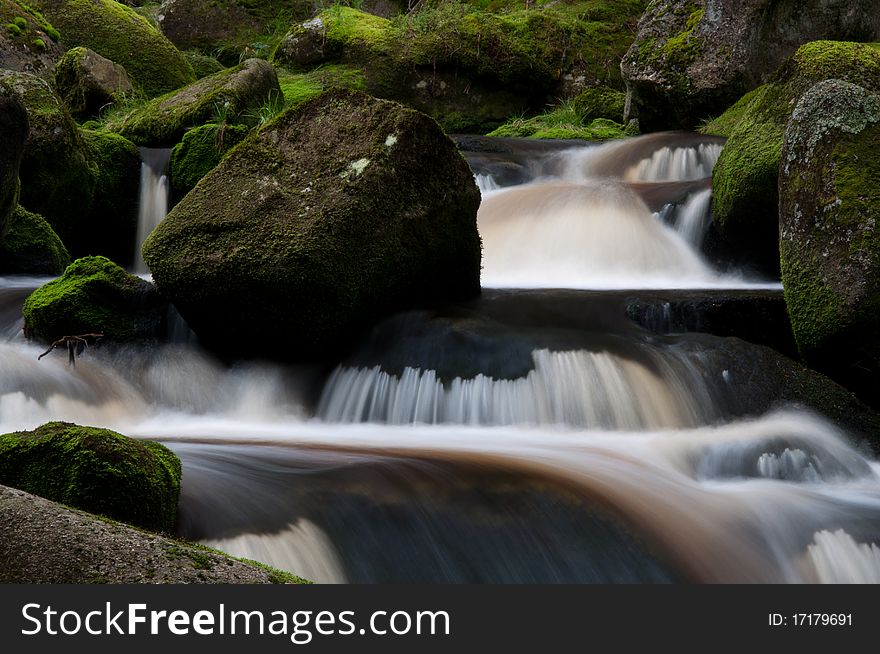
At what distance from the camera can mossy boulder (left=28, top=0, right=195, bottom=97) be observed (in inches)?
550

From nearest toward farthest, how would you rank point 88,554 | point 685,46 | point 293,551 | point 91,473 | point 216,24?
point 88,554 < point 91,473 < point 293,551 < point 685,46 < point 216,24

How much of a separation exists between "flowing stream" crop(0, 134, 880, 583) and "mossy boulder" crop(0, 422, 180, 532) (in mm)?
262

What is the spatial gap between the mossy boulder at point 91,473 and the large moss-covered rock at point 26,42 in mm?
9982

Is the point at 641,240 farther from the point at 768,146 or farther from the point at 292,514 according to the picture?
the point at 292,514

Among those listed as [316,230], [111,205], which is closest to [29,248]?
[111,205]

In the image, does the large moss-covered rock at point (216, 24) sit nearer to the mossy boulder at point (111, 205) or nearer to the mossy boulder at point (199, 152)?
the mossy boulder at point (111, 205)

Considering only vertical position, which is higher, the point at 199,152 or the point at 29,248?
the point at 199,152

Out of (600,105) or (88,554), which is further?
(600,105)

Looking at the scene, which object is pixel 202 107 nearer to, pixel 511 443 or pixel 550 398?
pixel 550 398

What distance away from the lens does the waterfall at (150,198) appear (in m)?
Result: 9.52

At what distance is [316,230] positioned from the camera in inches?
228

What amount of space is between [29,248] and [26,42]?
5.54 metres

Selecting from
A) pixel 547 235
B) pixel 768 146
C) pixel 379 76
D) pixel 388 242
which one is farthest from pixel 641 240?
pixel 379 76

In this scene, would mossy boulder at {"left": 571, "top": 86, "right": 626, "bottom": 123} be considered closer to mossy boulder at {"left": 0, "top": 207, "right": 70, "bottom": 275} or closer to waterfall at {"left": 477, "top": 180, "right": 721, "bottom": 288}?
waterfall at {"left": 477, "top": 180, "right": 721, "bottom": 288}
